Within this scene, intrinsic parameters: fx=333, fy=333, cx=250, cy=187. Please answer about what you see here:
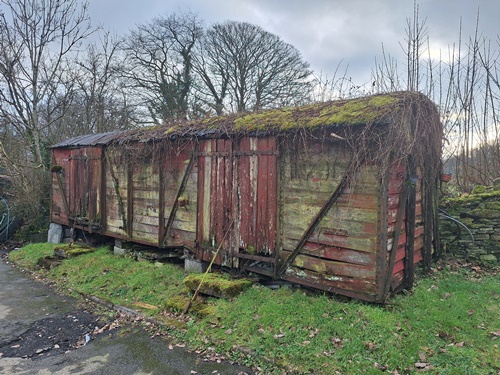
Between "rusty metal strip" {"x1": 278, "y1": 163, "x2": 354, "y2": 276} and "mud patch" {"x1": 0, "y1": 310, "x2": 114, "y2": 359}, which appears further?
"rusty metal strip" {"x1": 278, "y1": 163, "x2": 354, "y2": 276}

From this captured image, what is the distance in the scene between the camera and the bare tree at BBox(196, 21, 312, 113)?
20203 millimetres

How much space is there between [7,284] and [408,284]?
8611mm

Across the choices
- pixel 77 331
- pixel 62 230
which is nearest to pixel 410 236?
pixel 77 331

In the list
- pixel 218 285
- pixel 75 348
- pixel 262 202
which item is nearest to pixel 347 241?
pixel 262 202

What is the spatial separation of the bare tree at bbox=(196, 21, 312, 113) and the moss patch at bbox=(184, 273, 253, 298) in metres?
15.3

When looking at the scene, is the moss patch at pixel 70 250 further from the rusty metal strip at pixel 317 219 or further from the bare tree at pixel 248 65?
the bare tree at pixel 248 65

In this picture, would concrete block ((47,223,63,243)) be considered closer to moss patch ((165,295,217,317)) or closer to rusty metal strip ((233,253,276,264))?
moss patch ((165,295,217,317))

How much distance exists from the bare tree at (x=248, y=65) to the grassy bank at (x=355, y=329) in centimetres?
1596

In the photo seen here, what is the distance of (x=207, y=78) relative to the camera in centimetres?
2138

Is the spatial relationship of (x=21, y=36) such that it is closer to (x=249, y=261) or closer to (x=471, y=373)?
(x=249, y=261)

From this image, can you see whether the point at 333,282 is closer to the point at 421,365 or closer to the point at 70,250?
the point at 421,365

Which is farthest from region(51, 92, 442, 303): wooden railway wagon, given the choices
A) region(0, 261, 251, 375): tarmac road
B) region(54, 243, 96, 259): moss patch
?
region(0, 261, 251, 375): tarmac road

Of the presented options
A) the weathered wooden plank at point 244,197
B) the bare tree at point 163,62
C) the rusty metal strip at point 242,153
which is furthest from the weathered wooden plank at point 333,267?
the bare tree at point 163,62

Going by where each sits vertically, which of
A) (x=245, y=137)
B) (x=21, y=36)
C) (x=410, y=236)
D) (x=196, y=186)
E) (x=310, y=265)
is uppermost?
(x=21, y=36)
